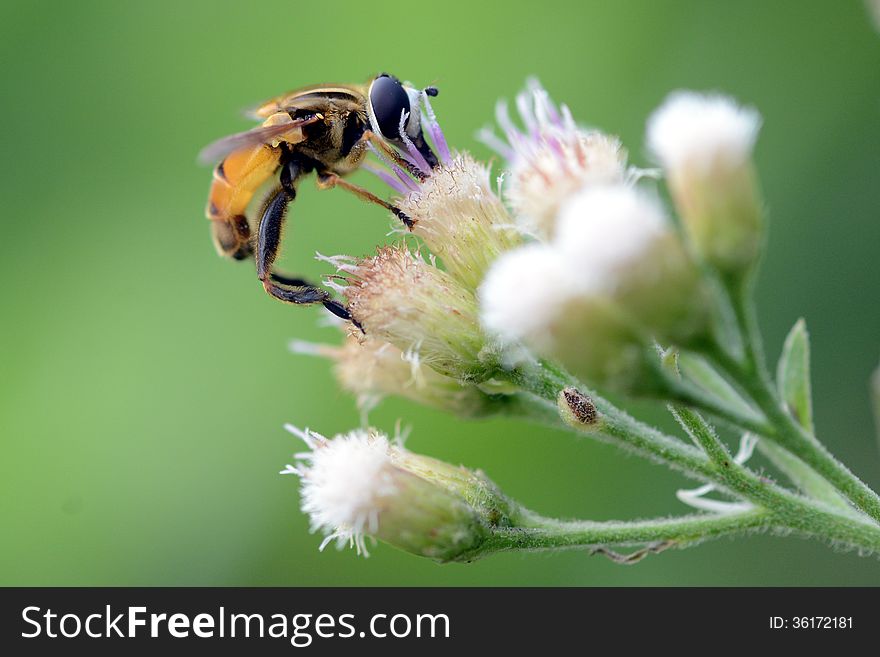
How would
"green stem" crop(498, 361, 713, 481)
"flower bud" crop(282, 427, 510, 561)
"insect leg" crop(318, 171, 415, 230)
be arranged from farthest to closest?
"insect leg" crop(318, 171, 415, 230) < "green stem" crop(498, 361, 713, 481) < "flower bud" crop(282, 427, 510, 561)

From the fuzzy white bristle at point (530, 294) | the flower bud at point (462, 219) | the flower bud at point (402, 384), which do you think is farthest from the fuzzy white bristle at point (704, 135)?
the flower bud at point (402, 384)

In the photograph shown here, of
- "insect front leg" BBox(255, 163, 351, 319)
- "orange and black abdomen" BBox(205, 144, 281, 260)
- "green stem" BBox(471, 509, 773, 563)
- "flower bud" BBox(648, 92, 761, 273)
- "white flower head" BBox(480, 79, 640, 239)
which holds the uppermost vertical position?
"orange and black abdomen" BBox(205, 144, 281, 260)

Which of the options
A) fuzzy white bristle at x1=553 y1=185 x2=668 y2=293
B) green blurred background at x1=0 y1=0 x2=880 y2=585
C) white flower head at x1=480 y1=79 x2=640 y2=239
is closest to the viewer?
fuzzy white bristle at x1=553 y1=185 x2=668 y2=293

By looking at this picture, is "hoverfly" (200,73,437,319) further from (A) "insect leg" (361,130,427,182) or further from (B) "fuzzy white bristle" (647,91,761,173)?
(B) "fuzzy white bristle" (647,91,761,173)

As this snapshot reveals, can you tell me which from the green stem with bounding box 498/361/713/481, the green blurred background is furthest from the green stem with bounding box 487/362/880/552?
the green blurred background

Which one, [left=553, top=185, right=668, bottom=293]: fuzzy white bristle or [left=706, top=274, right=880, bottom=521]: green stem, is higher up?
[left=553, top=185, right=668, bottom=293]: fuzzy white bristle

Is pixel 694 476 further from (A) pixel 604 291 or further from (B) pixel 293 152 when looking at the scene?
(B) pixel 293 152
